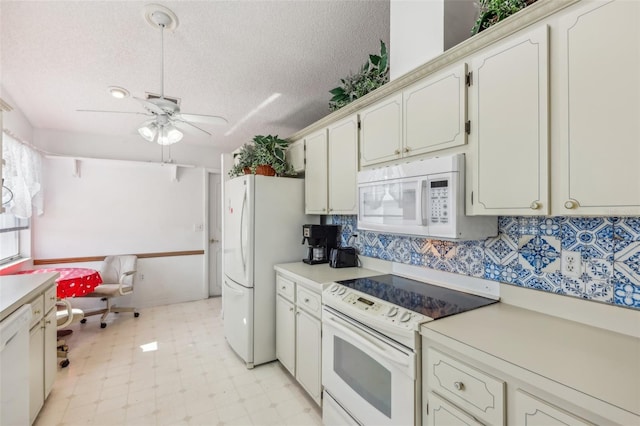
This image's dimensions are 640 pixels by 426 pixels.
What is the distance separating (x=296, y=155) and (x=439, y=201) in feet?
5.94

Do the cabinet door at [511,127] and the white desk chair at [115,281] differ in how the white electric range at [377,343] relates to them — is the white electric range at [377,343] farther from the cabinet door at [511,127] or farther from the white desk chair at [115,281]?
the white desk chair at [115,281]

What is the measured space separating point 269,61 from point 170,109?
2.71ft

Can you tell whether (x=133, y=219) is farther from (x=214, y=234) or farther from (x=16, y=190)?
(x=16, y=190)

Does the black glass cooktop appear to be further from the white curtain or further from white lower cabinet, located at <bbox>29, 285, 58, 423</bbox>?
the white curtain

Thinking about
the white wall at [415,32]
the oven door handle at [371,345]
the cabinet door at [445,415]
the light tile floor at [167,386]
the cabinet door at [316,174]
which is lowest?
the light tile floor at [167,386]

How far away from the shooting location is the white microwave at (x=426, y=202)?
4.80 ft

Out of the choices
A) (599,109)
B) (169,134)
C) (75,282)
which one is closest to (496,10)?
(599,109)

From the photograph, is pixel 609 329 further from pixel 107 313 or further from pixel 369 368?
pixel 107 313

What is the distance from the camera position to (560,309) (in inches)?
53.1

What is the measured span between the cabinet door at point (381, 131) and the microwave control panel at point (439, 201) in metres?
0.37

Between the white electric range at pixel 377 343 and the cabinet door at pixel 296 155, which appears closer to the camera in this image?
the white electric range at pixel 377 343

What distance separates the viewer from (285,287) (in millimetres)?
2521

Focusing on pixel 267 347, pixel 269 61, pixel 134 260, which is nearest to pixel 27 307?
pixel 267 347

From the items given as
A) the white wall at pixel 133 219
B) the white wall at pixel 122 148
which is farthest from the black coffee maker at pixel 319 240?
the white wall at pixel 122 148
